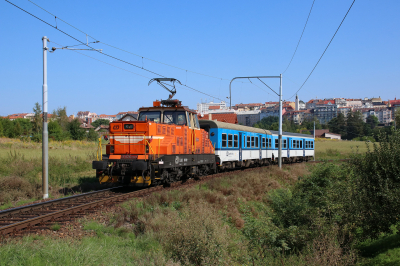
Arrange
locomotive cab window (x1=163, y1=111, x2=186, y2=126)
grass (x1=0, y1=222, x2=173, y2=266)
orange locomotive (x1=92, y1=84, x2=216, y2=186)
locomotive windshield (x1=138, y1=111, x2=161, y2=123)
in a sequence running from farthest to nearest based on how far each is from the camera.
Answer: locomotive cab window (x1=163, y1=111, x2=186, y2=126)
locomotive windshield (x1=138, y1=111, x2=161, y2=123)
orange locomotive (x1=92, y1=84, x2=216, y2=186)
grass (x1=0, y1=222, x2=173, y2=266)

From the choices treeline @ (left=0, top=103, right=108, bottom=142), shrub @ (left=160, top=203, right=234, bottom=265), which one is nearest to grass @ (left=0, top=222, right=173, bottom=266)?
shrub @ (left=160, top=203, right=234, bottom=265)

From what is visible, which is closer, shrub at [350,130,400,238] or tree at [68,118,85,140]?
shrub at [350,130,400,238]

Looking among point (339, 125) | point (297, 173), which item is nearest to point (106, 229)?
point (297, 173)

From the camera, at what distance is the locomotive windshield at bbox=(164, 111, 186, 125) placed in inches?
554

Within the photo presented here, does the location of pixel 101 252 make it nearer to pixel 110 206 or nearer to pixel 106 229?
pixel 106 229

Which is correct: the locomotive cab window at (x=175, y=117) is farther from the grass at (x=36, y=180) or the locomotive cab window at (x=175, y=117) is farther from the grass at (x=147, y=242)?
the grass at (x=36, y=180)

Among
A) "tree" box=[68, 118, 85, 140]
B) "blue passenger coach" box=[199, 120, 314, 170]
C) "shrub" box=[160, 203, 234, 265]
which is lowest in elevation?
"shrub" box=[160, 203, 234, 265]

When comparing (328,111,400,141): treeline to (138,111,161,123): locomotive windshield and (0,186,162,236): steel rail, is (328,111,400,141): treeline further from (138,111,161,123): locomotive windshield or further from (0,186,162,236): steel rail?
(0,186,162,236): steel rail

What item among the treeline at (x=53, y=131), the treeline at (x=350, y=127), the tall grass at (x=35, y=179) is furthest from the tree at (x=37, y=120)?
the treeline at (x=350, y=127)

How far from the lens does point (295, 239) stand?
9930mm

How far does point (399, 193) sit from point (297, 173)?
15338 mm

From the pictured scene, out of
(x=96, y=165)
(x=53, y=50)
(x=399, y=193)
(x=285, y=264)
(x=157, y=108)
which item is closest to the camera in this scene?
(x=285, y=264)

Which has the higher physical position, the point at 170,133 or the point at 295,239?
the point at 170,133

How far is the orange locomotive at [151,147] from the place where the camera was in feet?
39.1
